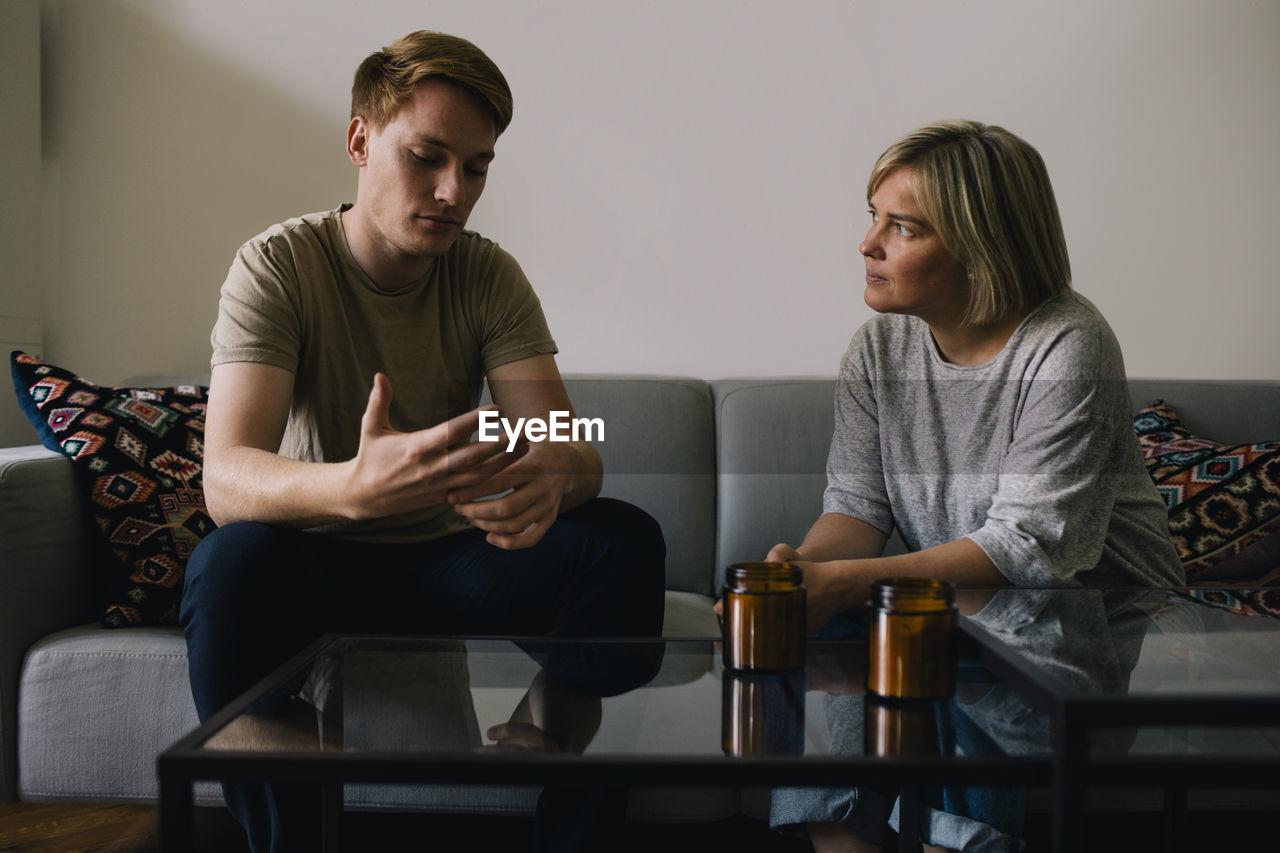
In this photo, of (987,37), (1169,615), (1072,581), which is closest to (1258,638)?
(1169,615)

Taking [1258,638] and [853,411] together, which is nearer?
[1258,638]

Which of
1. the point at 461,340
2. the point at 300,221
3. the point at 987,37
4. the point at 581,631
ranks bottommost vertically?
the point at 581,631

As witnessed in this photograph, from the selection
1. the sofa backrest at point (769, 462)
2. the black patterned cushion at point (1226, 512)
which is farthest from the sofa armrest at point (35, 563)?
the black patterned cushion at point (1226, 512)

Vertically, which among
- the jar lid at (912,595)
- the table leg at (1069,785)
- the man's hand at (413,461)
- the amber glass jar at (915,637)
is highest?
the man's hand at (413,461)

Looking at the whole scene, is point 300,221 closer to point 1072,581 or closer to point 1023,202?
point 1023,202

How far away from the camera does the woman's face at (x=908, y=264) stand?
45.4 inches

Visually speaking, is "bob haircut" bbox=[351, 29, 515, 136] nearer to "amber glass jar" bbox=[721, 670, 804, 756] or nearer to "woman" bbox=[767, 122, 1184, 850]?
"woman" bbox=[767, 122, 1184, 850]

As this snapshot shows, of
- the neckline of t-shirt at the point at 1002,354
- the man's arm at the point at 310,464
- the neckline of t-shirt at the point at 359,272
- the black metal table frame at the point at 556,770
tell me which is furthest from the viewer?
the neckline of t-shirt at the point at 359,272

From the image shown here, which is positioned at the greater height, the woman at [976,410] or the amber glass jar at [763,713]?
the woman at [976,410]

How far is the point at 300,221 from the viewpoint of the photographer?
125 centimetres

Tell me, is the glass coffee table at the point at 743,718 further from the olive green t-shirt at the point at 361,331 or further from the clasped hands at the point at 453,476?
the olive green t-shirt at the point at 361,331

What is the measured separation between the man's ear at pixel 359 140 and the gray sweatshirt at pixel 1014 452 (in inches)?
26.5

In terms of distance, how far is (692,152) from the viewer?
1927 millimetres

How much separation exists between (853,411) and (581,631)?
1.48 feet
